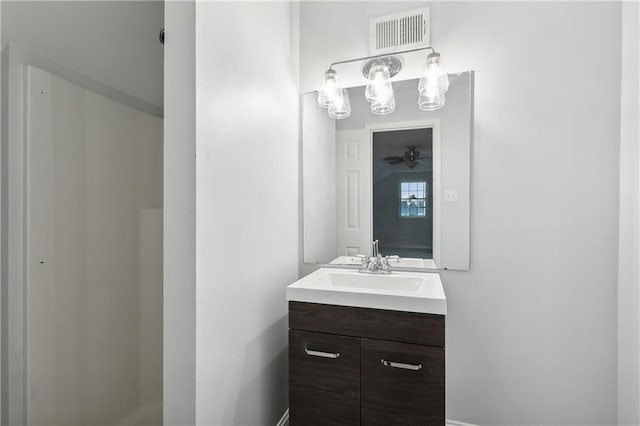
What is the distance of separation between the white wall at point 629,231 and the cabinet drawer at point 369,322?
0.89 meters

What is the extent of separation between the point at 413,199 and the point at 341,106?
66 centimetres

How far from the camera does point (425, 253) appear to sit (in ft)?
5.91

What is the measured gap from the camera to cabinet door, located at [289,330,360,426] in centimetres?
140

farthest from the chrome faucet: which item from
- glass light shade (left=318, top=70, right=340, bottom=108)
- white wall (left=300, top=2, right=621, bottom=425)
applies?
glass light shade (left=318, top=70, right=340, bottom=108)

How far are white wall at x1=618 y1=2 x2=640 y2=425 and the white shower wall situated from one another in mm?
2259

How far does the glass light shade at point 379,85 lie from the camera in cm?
177

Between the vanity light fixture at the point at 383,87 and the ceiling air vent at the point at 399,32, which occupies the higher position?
the ceiling air vent at the point at 399,32

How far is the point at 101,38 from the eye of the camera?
1.57m

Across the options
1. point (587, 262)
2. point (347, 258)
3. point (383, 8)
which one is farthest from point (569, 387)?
point (383, 8)

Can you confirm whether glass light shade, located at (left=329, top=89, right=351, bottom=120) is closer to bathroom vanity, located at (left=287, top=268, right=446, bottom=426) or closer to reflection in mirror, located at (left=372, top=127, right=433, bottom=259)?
reflection in mirror, located at (left=372, top=127, right=433, bottom=259)

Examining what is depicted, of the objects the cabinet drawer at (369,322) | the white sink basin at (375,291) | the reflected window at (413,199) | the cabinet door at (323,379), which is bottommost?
the cabinet door at (323,379)

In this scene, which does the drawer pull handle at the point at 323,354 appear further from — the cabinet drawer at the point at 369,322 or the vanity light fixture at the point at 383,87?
the vanity light fixture at the point at 383,87

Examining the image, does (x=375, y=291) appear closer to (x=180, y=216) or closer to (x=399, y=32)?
(x=180, y=216)

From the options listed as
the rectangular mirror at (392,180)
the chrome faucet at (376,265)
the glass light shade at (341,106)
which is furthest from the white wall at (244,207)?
the chrome faucet at (376,265)
